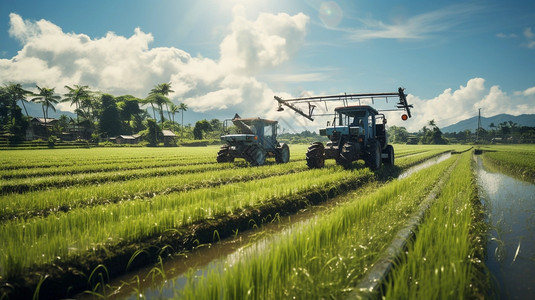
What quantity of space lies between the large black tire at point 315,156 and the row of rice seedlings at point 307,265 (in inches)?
274

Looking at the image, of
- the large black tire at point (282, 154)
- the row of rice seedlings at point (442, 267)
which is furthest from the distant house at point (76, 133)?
the row of rice seedlings at point (442, 267)

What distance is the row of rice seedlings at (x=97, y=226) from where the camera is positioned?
256 centimetres

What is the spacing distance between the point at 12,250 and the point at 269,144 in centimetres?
1106

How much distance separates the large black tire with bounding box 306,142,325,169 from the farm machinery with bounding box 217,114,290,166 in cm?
251

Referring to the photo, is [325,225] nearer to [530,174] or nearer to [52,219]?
[52,219]

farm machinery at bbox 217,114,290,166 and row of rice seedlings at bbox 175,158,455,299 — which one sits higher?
farm machinery at bbox 217,114,290,166

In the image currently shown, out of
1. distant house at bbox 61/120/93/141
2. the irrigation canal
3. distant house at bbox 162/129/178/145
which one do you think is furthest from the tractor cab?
distant house at bbox 61/120/93/141

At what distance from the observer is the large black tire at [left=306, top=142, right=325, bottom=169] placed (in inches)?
425

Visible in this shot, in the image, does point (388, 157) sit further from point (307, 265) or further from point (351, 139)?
point (307, 265)

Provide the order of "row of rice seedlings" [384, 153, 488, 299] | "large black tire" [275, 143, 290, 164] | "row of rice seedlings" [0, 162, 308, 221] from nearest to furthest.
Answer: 1. "row of rice seedlings" [384, 153, 488, 299]
2. "row of rice seedlings" [0, 162, 308, 221]
3. "large black tire" [275, 143, 290, 164]

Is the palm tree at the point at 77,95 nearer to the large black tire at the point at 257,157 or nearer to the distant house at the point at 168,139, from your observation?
the distant house at the point at 168,139

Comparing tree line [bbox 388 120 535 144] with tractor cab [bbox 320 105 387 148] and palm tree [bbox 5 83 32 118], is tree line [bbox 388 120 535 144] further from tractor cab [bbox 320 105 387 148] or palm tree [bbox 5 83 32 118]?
palm tree [bbox 5 83 32 118]

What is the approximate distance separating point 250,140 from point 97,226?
27.6 ft

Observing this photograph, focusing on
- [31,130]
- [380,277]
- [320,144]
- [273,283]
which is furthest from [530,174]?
[31,130]
